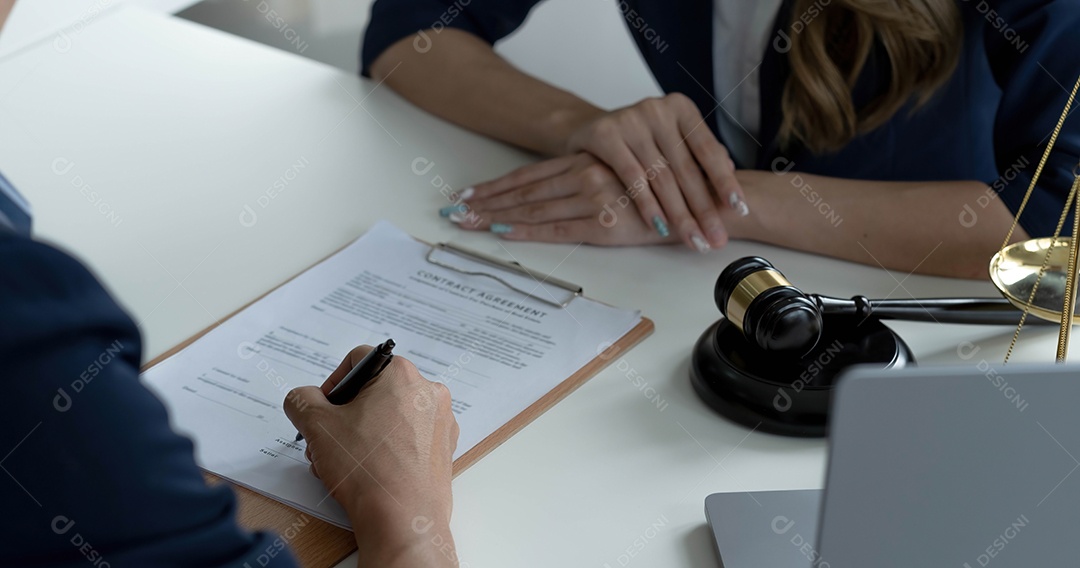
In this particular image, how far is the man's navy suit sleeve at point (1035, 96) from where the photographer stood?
1356mm

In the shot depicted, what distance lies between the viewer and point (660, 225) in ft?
4.45

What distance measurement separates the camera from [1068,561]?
742mm

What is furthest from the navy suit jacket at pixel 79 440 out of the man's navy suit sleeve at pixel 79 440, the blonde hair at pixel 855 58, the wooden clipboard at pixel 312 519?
the blonde hair at pixel 855 58

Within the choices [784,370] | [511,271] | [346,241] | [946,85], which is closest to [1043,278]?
[784,370]

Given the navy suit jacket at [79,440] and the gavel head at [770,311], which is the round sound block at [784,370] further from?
the navy suit jacket at [79,440]

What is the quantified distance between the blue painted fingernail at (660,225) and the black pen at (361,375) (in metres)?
0.48

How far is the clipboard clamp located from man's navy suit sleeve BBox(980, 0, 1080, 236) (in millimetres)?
597

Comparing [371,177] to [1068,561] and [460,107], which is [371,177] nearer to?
[460,107]

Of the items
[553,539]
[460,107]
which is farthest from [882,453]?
[460,107]

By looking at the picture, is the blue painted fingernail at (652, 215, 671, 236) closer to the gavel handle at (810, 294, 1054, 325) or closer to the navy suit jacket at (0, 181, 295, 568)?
the gavel handle at (810, 294, 1054, 325)

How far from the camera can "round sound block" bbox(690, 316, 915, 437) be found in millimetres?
1041

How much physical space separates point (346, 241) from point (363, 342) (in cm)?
24

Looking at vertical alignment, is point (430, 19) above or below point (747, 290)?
above

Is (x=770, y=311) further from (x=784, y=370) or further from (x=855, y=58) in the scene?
(x=855, y=58)
